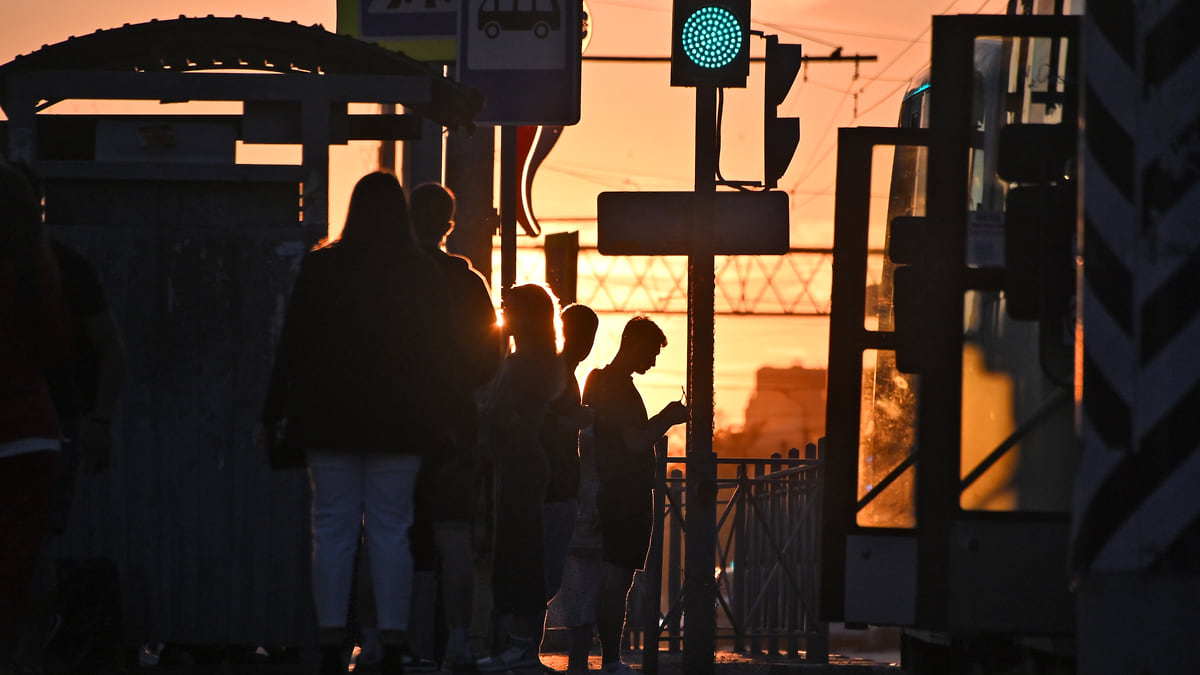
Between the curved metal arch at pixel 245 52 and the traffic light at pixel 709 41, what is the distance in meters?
1.02

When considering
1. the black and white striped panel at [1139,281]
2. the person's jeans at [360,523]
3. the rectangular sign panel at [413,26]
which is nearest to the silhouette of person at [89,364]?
the person's jeans at [360,523]

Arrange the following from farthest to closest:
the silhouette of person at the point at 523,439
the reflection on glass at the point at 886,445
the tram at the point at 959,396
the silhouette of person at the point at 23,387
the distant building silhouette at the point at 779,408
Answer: the distant building silhouette at the point at 779,408, the silhouette of person at the point at 523,439, the reflection on glass at the point at 886,445, the tram at the point at 959,396, the silhouette of person at the point at 23,387

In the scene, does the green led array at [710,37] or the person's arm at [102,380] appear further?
the green led array at [710,37]

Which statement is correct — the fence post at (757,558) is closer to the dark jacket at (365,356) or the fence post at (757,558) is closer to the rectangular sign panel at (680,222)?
the rectangular sign panel at (680,222)

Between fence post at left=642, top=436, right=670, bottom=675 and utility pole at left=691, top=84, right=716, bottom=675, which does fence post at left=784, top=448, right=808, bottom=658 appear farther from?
utility pole at left=691, top=84, right=716, bottom=675

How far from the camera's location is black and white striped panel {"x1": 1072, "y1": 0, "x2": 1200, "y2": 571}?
20.5 ft

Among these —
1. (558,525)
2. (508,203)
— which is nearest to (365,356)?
(558,525)

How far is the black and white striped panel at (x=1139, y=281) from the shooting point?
6250 millimetres

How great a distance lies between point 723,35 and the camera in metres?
9.88

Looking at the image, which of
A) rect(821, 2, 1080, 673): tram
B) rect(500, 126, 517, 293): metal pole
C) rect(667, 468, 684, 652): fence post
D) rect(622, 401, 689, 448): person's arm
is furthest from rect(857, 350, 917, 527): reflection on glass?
rect(667, 468, 684, 652): fence post

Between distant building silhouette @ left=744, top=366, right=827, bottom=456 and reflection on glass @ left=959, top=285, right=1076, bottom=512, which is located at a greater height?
reflection on glass @ left=959, top=285, right=1076, bottom=512

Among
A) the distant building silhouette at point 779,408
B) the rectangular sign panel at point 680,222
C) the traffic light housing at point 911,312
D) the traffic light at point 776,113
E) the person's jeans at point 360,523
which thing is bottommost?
the distant building silhouette at point 779,408

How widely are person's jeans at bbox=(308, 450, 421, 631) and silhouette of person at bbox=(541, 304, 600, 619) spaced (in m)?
2.79

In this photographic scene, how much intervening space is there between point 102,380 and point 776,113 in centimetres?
394
